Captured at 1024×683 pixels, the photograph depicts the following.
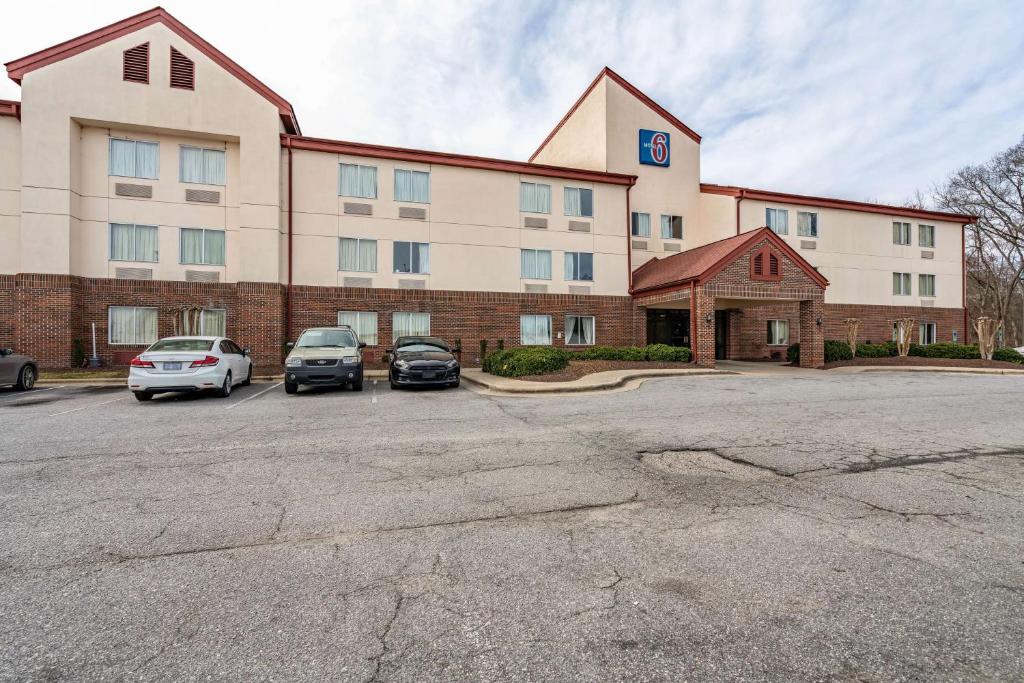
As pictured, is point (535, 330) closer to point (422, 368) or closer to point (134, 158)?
point (422, 368)

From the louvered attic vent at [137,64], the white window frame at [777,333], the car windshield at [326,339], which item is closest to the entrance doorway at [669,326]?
the white window frame at [777,333]

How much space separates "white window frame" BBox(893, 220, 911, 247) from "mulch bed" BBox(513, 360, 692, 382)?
20.0 metres

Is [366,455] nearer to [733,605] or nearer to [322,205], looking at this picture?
[733,605]

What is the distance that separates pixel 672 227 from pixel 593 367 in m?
12.4

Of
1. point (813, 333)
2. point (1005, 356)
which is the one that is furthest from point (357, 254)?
point (1005, 356)

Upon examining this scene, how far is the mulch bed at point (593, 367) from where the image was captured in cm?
1484

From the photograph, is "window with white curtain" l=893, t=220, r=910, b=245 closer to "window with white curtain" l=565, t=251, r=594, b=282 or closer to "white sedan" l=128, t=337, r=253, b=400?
"window with white curtain" l=565, t=251, r=594, b=282

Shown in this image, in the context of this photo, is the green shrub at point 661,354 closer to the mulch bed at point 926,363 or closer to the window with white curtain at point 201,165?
the mulch bed at point 926,363

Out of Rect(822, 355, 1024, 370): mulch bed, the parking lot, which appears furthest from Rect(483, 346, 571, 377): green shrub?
Rect(822, 355, 1024, 370): mulch bed

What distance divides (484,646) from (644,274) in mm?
22656

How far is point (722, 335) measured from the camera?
26125 millimetres

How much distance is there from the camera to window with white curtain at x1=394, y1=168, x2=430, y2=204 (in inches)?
822

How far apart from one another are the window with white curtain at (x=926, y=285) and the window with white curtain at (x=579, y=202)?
69.6 feet

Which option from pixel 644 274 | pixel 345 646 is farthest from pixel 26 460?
pixel 644 274
